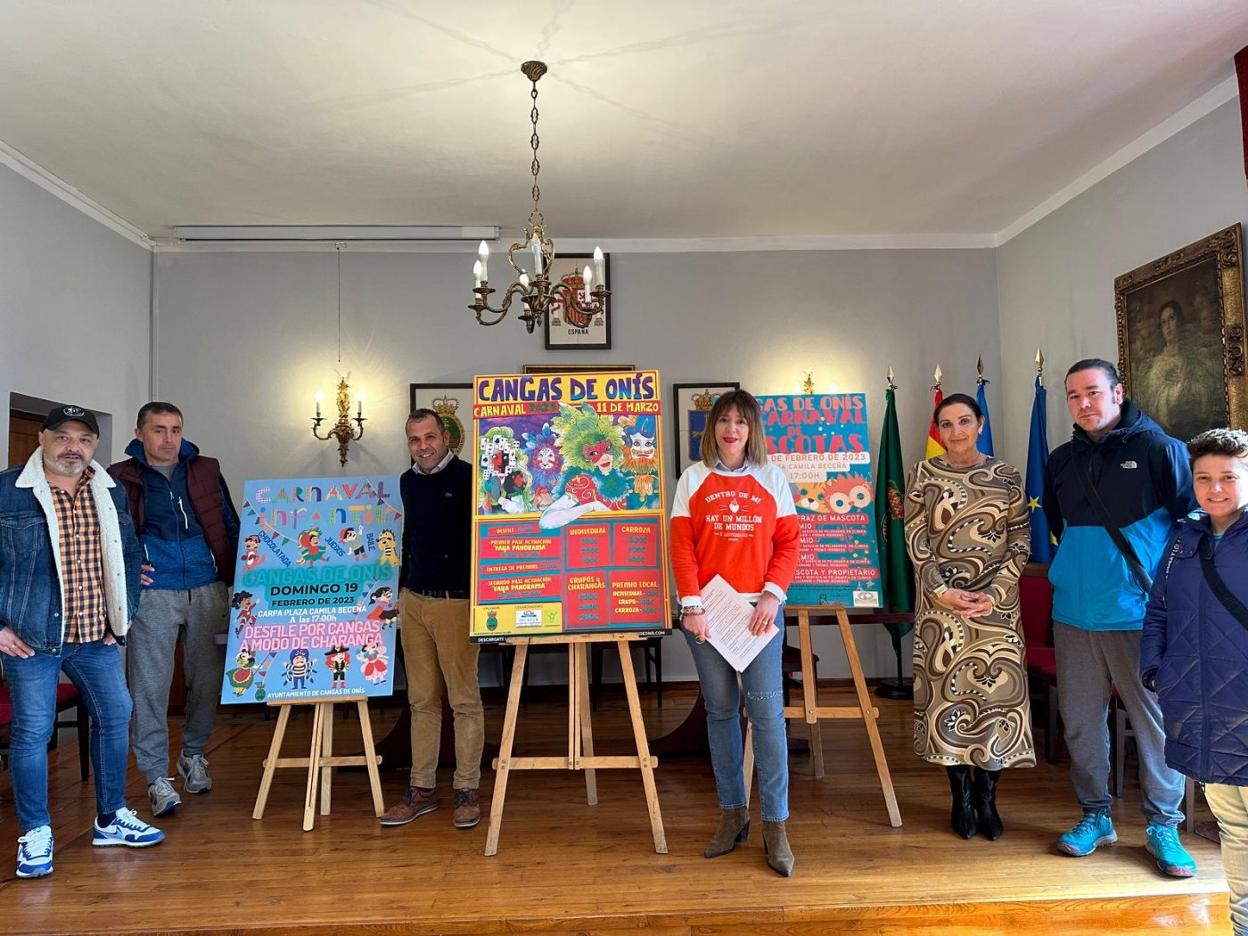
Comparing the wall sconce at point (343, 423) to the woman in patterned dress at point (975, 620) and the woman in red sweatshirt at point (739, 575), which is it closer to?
the woman in red sweatshirt at point (739, 575)

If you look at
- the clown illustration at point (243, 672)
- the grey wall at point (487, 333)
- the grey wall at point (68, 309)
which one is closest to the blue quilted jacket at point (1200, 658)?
the clown illustration at point (243, 672)

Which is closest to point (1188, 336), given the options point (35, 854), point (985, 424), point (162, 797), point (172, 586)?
point (985, 424)

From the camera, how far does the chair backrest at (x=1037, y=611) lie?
14.0 feet

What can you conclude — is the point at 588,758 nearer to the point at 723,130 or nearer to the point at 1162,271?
the point at 723,130

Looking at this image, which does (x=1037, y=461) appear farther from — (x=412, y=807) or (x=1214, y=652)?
(x=412, y=807)

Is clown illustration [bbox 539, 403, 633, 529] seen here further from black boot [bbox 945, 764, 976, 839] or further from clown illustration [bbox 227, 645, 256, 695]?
black boot [bbox 945, 764, 976, 839]

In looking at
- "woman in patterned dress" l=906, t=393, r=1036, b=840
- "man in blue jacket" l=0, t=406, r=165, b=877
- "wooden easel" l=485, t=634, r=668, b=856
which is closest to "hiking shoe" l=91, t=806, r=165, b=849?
"man in blue jacket" l=0, t=406, r=165, b=877

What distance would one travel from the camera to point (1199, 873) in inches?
105

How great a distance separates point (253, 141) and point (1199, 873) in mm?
4945

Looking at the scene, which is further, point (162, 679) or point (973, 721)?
point (162, 679)

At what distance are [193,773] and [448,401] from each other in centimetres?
272

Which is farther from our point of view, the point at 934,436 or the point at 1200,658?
the point at 934,436

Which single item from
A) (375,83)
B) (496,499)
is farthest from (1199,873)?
(375,83)

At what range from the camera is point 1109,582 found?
2.74 meters
